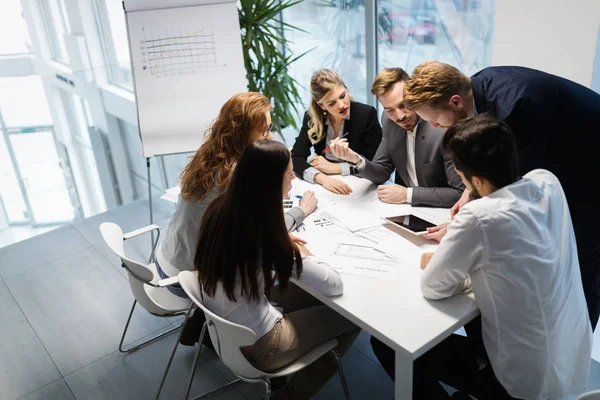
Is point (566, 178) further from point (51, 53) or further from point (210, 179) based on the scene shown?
point (51, 53)

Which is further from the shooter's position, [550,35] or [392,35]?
[392,35]

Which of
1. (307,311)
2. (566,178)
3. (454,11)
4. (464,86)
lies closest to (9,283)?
(307,311)

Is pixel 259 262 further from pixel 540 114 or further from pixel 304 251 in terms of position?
pixel 540 114

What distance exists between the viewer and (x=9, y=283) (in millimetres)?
3270

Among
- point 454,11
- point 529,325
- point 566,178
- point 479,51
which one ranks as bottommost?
point 529,325

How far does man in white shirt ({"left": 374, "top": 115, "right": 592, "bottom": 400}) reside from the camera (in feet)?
4.65

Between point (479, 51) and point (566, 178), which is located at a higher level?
point (479, 51)

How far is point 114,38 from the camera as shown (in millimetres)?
4352

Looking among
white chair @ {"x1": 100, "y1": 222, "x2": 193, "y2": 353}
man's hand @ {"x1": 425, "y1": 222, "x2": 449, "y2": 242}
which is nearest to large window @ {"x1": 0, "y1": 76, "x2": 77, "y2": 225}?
white chair @ {"x1": 100, "y1": 222, "x2": 193, "y2": 353}

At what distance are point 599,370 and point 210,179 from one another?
188 cm

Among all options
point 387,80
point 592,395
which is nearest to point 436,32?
point 387,80

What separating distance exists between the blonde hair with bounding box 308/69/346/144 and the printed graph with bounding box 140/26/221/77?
82 centimetres

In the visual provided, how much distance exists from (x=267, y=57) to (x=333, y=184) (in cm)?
177

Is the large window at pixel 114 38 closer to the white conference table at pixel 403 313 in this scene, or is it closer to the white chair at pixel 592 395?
the white conference table at pixel 403 313
